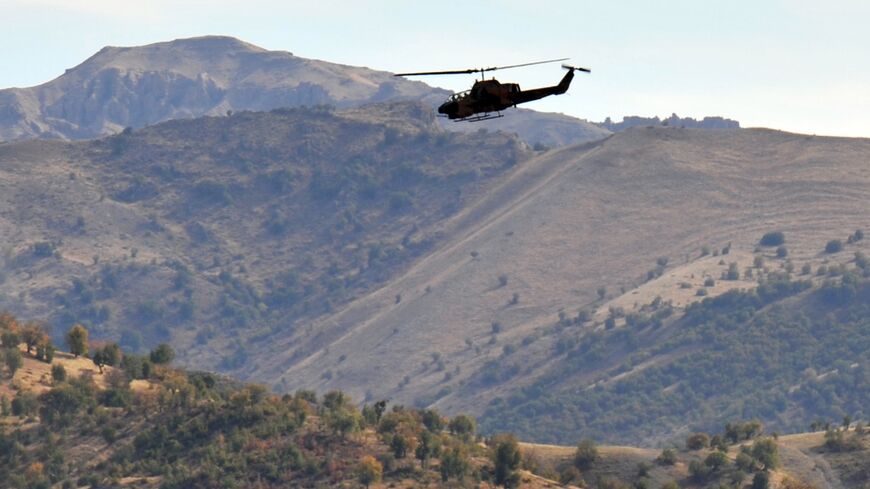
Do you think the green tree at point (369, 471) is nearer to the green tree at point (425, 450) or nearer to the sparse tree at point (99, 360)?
the green tree at point (425, 450)

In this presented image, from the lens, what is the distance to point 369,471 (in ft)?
399

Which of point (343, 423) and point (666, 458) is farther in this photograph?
point (666, 458)

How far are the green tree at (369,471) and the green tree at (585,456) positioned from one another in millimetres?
24676

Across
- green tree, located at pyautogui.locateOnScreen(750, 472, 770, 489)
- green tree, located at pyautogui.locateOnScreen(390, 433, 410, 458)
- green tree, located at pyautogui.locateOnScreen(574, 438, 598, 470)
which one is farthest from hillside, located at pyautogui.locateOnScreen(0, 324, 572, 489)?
green tree, located at pyautogui.locateOnScreen(750, 472, 770, 489)

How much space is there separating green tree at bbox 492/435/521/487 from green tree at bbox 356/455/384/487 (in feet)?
26.6

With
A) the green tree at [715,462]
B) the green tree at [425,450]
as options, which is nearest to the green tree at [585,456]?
the green tree at [715,462]

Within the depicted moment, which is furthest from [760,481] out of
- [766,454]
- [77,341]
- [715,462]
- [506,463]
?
[77,341]

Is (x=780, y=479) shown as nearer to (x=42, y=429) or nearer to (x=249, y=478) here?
(x=249, y=478)

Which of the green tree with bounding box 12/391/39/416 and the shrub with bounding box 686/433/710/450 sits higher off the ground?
the green tree with bounding box 12/391/39/416

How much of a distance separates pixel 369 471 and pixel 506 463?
31.8ft

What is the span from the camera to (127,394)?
14038cm

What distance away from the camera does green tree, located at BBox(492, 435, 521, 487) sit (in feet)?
404

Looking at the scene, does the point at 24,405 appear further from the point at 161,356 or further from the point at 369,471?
the point at 369,471

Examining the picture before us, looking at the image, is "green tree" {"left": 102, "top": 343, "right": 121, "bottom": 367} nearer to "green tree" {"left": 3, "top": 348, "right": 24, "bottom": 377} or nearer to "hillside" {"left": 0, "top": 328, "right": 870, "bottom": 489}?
"hillside" {"left": 0, "top": 328, "right": 870, "bottom": 489}
